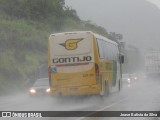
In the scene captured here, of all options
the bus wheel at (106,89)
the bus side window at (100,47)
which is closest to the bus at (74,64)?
the bus side window at (100,47)

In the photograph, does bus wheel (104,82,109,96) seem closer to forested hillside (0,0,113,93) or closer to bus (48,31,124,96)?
bus (48,31,124,96)

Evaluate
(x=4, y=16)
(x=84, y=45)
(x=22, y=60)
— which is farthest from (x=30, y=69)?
(x=84, y=45)

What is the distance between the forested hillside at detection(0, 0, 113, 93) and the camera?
153 ft

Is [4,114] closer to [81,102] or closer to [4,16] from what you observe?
[81,102]

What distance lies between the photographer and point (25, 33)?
202 ft

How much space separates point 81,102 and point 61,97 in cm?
131

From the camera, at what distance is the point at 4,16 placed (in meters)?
66.9

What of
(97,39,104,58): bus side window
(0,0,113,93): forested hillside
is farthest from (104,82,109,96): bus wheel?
(0,0,113,93): forested hillside

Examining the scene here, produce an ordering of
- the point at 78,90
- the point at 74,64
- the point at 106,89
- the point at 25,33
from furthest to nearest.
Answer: the point at 25,33
the point at 106,89
the point at 74,64
the point at 78,90

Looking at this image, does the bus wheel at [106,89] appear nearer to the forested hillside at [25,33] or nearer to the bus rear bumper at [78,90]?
the bus rear bumper at [78,90]

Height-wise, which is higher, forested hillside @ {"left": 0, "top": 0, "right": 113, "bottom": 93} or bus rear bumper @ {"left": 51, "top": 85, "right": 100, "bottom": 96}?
forested hillside @ {"left": 0, "top": 0, "right": 113, "bottom": 93}

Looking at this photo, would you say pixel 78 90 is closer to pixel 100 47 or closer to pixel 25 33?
pixel 100 47

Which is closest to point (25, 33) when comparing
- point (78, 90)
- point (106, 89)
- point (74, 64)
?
point (106, 89)

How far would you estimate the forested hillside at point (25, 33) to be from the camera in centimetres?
4659
